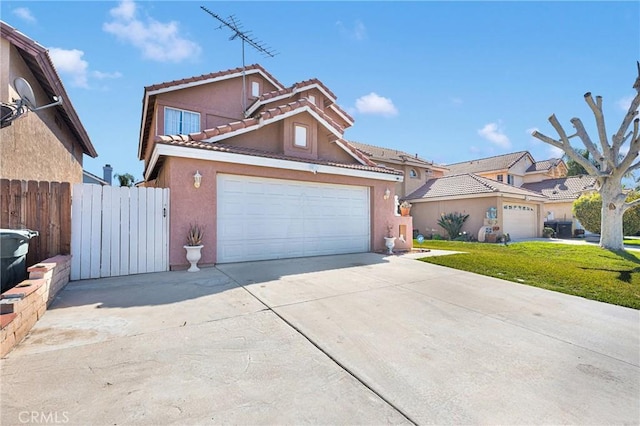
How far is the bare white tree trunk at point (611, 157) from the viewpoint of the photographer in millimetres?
13219

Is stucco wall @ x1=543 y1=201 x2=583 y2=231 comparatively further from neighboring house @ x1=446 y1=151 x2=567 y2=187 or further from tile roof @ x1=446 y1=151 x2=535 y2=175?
tile roof @ x1=446 y1=151 x2=535 y2=175

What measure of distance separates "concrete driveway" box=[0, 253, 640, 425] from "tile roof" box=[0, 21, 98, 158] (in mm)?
5943

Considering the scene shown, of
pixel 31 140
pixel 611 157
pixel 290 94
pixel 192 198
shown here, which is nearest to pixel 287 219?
pixel 192 198

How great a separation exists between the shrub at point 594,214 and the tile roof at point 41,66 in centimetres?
2800

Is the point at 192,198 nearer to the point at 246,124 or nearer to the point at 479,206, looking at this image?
the point at 246,124

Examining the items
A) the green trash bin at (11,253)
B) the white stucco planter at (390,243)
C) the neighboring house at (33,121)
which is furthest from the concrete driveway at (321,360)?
the white stucco planter at (390,243)

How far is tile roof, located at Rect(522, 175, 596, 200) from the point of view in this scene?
24984 millimetres

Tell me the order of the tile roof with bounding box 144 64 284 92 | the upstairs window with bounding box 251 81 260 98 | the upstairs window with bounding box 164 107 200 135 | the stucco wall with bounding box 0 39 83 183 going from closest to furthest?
1. the stucco wall with bounding box 0 39 83 183
2. the tile roof with bounding box 144 64 284 92
3. the upstairs window with bounding box 164 107 200 135
4. the upstairs window with bounding box 251 81 260 98

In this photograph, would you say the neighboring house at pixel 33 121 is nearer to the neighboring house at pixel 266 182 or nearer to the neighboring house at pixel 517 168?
the neighboring house at pixel 266 182

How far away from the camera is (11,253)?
4.35 m

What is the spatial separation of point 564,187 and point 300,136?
1159 inches

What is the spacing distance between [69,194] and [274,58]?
11.6 metres

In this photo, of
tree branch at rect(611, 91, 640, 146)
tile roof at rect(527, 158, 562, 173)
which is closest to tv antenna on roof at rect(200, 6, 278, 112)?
tree branch at rect(611, 91, 640, 146)

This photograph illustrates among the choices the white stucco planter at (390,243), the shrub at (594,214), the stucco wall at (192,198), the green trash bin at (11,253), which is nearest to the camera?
the green trash bin at (11,253)
